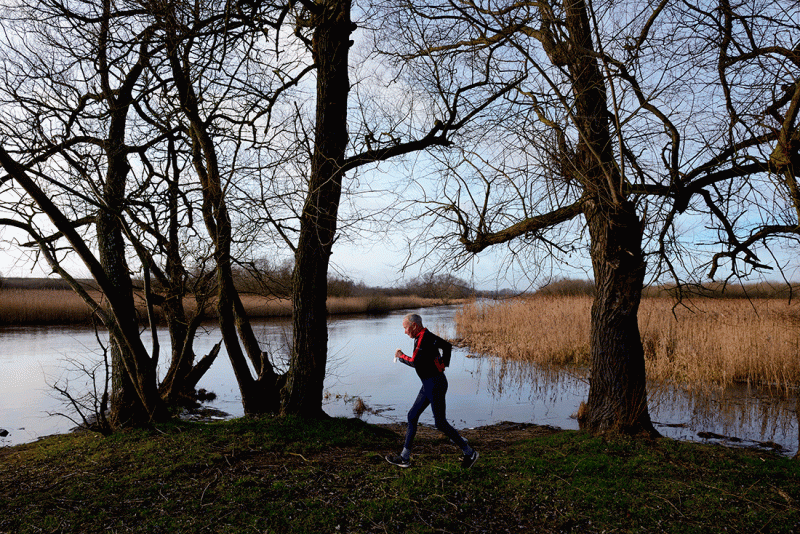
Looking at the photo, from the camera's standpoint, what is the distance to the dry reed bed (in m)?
12.0

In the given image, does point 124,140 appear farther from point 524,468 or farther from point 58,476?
point 524,468

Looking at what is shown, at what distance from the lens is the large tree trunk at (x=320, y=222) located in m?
6.93

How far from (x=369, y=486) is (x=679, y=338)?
39.7 feet

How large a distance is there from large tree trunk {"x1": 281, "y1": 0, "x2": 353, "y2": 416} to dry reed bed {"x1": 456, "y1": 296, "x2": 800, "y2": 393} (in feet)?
16.2

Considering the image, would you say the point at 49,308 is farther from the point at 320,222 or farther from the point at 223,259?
the point at 320,222

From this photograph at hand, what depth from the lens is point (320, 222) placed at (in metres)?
7.05

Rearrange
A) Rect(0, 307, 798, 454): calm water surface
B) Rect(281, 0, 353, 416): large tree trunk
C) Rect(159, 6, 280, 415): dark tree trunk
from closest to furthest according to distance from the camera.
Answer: Rect(159, 6, 280, 415): dark tree trunk → Rect(281, 0, 353, 416): large tree trunk → Rect(0, 307, 798, 454): calm water surface

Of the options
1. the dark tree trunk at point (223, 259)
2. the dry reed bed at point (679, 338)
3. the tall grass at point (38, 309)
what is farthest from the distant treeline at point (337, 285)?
the tall grass at point (38, 309)

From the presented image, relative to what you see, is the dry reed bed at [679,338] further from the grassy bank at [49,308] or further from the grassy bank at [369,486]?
the grassy bank at [49,308]

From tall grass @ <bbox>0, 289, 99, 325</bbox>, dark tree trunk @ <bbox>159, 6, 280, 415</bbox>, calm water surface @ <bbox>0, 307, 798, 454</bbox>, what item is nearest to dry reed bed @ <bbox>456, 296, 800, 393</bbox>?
calm water surface @ <bbox>0, 307, 798, 454</bbox>

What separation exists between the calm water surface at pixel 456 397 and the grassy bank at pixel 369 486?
1642 millimetres

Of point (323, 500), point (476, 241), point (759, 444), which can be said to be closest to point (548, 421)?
point (759, 444)

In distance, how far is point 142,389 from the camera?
6.52m

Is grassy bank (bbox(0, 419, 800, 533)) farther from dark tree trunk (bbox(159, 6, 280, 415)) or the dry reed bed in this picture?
the dry reed bed
